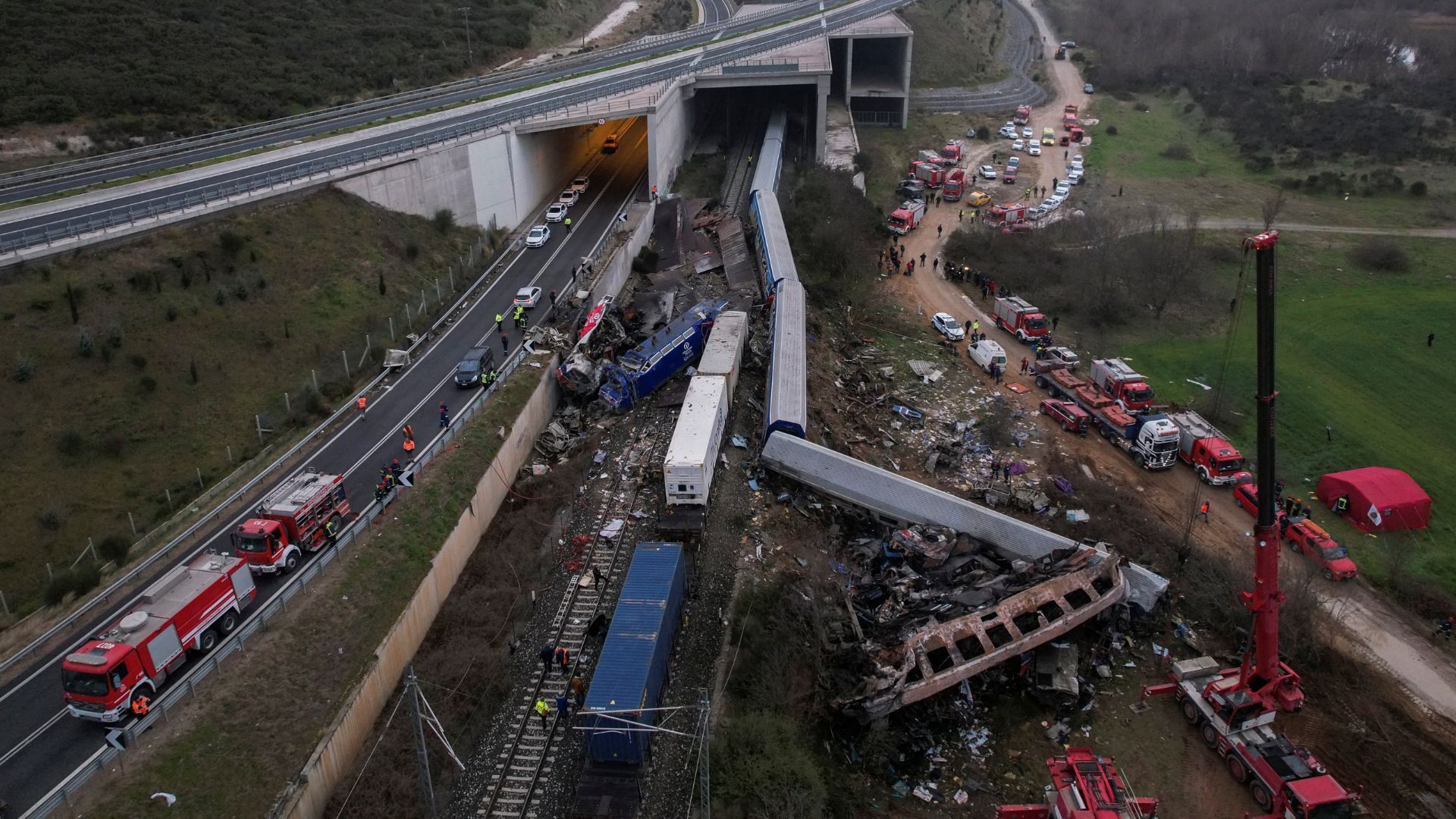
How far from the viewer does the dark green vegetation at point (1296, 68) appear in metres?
74.8

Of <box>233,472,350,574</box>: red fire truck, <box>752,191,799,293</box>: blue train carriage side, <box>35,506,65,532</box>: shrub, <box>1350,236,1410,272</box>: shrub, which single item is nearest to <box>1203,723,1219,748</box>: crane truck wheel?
<box>233,472,350,574</box>: red fire truck

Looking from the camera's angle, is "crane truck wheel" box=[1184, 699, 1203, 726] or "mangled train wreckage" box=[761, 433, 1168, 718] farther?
"crane truck wheel" box=[1184, 699, 1203, 726]

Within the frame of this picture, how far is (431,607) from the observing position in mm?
26875

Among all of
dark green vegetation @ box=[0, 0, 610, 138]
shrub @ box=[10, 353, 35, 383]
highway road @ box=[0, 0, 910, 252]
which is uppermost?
dark green vegetation @ box=[0, 0, 610, 138]

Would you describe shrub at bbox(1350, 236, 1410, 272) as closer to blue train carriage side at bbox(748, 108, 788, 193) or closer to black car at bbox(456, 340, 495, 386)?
blue train carriage side at bbox(748, 108, 788, 193)

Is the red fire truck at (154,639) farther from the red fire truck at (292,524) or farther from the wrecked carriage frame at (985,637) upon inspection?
the wrecked carriage frame at (985,637)

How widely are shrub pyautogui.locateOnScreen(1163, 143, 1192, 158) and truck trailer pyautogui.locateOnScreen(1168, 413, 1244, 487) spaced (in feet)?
154

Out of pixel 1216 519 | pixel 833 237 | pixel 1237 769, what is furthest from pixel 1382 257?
pixel 1237 769

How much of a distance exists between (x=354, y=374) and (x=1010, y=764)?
28178mm

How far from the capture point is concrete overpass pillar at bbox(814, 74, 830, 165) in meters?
68.2

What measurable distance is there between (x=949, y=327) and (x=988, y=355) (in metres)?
3.81

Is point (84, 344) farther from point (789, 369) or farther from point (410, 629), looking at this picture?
point (789, 369)

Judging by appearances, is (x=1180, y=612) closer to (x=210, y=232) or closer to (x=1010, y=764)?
(x=1010, y=764)

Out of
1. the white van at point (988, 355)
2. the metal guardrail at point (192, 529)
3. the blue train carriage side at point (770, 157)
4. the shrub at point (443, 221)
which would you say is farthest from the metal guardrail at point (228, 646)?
the blue train carriage side at point (770, 157)
